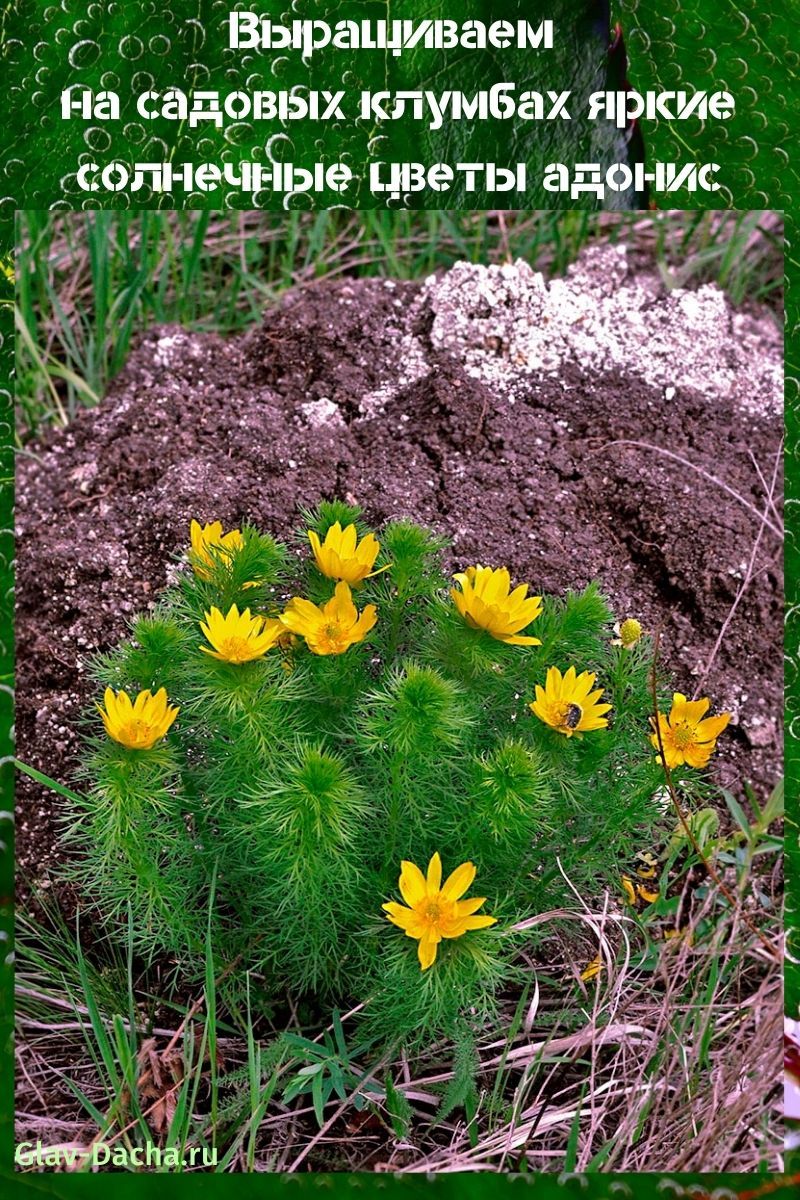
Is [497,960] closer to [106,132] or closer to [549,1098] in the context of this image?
[549,1098]

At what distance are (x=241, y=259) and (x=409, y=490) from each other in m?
0.78

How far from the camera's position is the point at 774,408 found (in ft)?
7.45

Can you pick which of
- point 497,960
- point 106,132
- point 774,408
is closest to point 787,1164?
point 497,960

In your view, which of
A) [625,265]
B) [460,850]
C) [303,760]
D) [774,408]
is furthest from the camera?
[625,265]

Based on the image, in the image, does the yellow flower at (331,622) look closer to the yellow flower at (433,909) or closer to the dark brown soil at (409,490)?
the yellow flower at (433,909)

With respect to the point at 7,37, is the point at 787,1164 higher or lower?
lower

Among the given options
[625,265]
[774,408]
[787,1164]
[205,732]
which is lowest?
[787,1164]

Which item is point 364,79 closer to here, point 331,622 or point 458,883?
point 331,622

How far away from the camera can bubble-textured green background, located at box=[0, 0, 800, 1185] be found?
1.96 metres

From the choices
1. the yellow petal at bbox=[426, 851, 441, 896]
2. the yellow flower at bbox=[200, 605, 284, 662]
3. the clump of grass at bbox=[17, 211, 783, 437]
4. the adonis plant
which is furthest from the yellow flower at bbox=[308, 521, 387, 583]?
the clump of grass at bbox=[17, 211, 783, 437]

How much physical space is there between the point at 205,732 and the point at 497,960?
567 millimetres

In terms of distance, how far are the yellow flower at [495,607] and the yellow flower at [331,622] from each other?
14 centimetres

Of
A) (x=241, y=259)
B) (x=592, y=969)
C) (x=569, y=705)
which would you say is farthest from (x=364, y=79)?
(x=592, y=969)

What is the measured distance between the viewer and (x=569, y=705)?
1.64 meters
